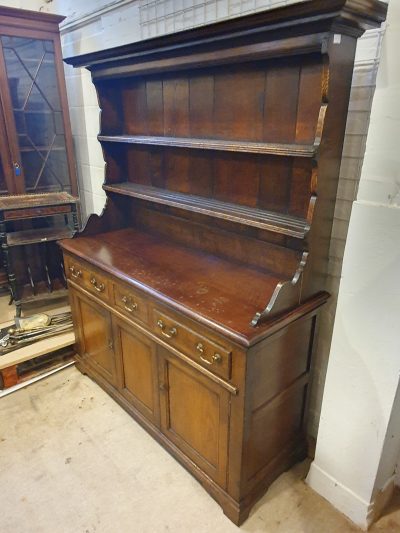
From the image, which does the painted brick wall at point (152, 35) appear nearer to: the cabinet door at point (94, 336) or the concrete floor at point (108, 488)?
the concrete floor at point (108, 488)

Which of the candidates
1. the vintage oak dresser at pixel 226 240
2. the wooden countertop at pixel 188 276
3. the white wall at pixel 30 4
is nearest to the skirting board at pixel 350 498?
the vintage oak dresser at pixel 226 240

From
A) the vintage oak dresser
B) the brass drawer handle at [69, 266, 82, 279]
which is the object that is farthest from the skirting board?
the brass drawer handle at [69, 266, 82, 279]

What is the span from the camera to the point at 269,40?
1.27 metres

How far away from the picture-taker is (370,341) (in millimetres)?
1389

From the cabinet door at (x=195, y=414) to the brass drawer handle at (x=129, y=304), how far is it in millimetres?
234

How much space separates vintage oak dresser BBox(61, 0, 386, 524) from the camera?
1.31 m

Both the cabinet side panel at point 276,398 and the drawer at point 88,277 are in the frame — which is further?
the drawer at point 88,277

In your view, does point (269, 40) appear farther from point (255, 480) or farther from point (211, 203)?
point (255, 480)

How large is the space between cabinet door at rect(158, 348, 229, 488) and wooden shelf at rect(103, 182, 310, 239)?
63cm

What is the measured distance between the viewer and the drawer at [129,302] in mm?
1734

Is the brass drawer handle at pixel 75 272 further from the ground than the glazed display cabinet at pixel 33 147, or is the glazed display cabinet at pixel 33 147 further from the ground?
the glazed display cabinet at pixel 33 147

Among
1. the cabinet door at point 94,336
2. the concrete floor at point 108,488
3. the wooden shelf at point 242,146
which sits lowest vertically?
the concrete floor at point 108,488

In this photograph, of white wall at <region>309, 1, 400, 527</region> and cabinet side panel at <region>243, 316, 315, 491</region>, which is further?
cabinet side panel at <region>243, 316, 315, 491</region>

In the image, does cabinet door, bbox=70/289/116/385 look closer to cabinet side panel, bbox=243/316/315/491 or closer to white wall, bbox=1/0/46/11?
cabinet side panel, bbox=243/316/315/491
